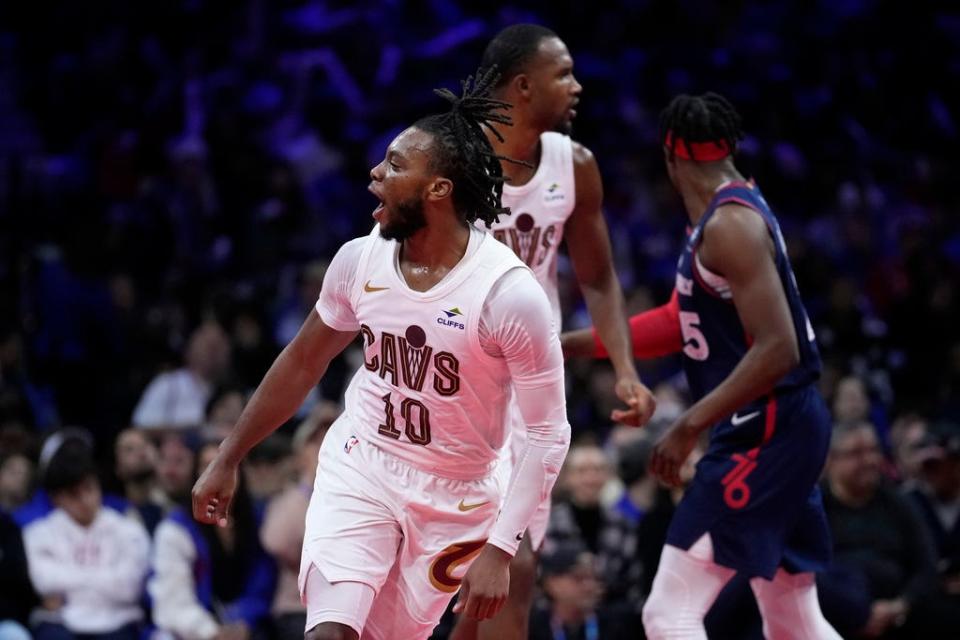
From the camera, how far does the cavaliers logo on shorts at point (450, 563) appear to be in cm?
432

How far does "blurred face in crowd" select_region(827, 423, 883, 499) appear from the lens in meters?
7.52

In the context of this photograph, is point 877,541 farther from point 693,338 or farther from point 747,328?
point 747,328

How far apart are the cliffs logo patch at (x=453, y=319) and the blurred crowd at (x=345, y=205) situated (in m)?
3.73

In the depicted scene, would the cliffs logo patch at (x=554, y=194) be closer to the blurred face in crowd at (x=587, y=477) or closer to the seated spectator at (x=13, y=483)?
the blurred face in crowd at (x=587, y=477)

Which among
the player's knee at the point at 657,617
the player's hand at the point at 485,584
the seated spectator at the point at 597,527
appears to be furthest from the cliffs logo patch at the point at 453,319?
the seated spectator at the point at 597,527

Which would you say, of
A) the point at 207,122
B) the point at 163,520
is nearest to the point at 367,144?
the point at 207,122

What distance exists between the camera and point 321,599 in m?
4.15

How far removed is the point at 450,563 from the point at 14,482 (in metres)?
4.54

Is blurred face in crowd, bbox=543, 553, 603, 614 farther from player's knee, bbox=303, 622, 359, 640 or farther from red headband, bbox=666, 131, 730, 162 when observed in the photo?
player's knee, bbox=303, 622, 359, 640

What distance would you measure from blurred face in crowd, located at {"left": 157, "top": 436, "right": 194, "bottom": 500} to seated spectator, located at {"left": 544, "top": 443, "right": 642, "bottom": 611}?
1.91 meters

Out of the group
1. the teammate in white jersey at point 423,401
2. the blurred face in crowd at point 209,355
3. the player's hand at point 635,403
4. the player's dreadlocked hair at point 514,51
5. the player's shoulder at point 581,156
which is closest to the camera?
the teammate in white jersey at point 423,401

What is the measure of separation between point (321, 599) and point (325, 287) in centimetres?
91

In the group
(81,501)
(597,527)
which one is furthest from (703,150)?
(81,501)

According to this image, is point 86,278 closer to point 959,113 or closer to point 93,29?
point 93,29
